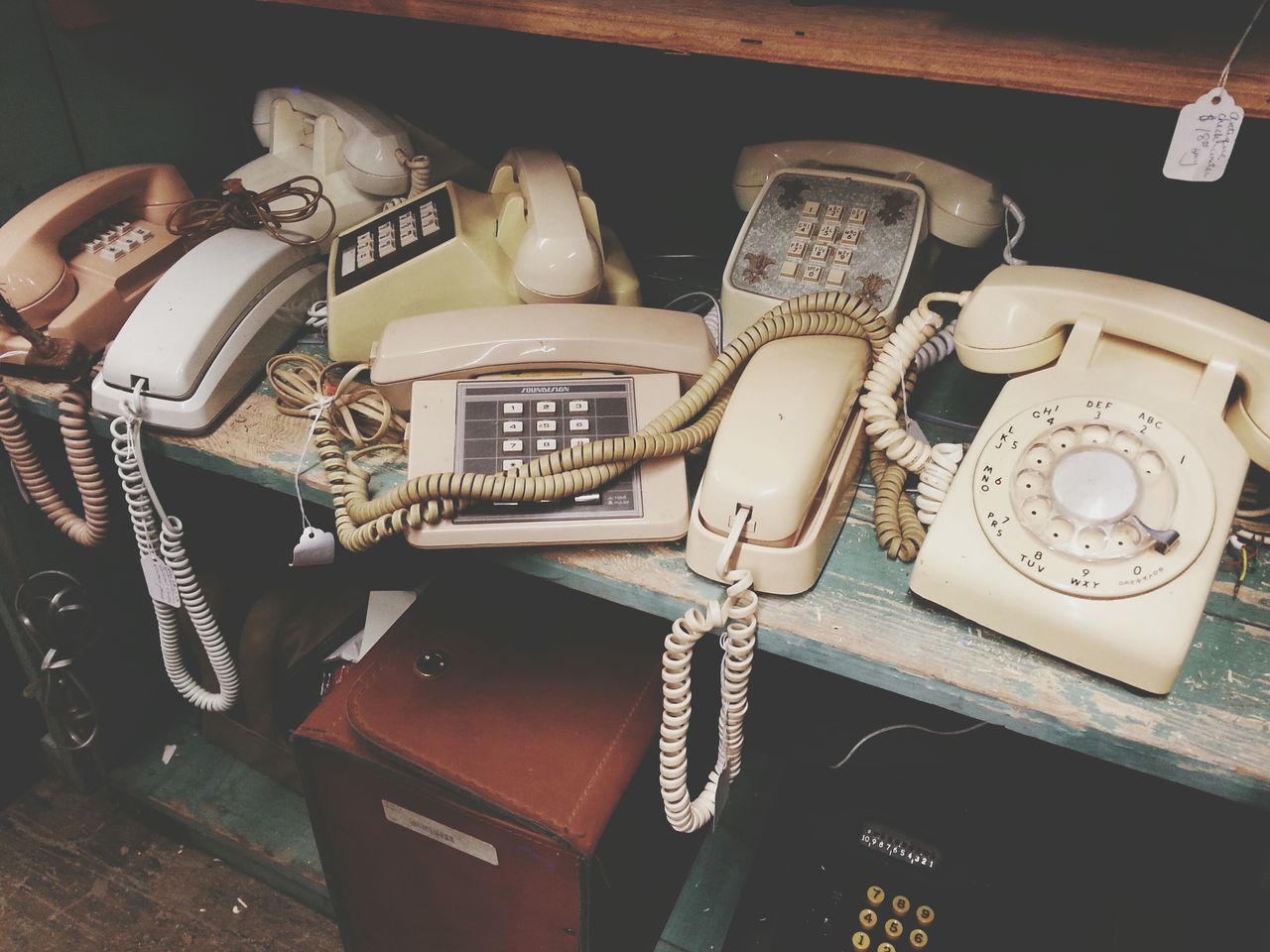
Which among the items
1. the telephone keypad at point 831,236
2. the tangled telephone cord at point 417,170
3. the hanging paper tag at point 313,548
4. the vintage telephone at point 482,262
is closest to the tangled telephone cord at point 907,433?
the telephone keypad at point 831,236

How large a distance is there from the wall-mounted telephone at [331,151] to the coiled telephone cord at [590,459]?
39 cm

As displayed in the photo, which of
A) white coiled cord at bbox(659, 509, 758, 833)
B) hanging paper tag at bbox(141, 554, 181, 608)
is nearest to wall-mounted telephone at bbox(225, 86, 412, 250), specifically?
hanging paper tag at bbox(141, 554, 181, 608)

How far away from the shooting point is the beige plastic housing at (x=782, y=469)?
0.65 m

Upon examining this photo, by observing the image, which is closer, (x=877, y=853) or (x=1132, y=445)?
(x=1132, y=445)

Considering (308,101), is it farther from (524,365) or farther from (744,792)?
(744,792)

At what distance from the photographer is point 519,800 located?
0.83 m

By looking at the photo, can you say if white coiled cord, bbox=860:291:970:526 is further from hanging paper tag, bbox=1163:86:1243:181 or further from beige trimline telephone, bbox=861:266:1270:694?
hanging paper tag, bbox=1163:86:1243:181

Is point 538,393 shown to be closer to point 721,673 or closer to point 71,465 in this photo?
point 721,673

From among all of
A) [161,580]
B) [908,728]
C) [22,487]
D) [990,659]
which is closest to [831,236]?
[990,659]

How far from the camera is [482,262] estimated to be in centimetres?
91

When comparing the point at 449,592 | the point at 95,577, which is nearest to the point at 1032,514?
the point at 449,592

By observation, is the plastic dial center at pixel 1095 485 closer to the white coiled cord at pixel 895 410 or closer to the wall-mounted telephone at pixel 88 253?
the white coiled cord at pixel 895 410

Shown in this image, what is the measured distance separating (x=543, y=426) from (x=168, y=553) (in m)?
0.46

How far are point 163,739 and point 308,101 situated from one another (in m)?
1.00
